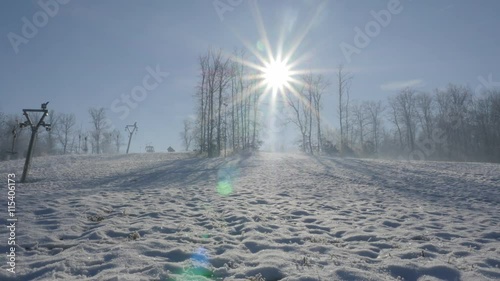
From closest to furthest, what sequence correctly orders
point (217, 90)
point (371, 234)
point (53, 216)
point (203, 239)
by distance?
1. point (203, 239)
2. point (371, 234)
3. point (53, 216)
4. point (217, 90)

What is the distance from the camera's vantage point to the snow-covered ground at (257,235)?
15.3 ft

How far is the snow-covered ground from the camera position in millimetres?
4672

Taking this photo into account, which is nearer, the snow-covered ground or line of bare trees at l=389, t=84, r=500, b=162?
the snow-covered ground

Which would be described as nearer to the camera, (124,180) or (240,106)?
(124,180)

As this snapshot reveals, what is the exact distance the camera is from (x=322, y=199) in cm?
1152

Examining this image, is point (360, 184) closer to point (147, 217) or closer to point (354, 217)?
point (354, 217)

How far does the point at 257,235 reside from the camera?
263 inches

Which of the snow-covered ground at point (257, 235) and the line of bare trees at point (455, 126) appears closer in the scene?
the snow-covered ground at point (257, 235)

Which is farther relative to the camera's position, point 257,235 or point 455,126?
point 455,126

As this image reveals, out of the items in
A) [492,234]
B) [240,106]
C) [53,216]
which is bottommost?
[492,234]

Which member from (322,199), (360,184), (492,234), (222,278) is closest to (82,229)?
(222,278)

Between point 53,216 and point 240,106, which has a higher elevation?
point 240,106

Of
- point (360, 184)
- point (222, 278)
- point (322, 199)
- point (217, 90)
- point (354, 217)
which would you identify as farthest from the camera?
point (217, 90)

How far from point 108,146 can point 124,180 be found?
8674 cm
